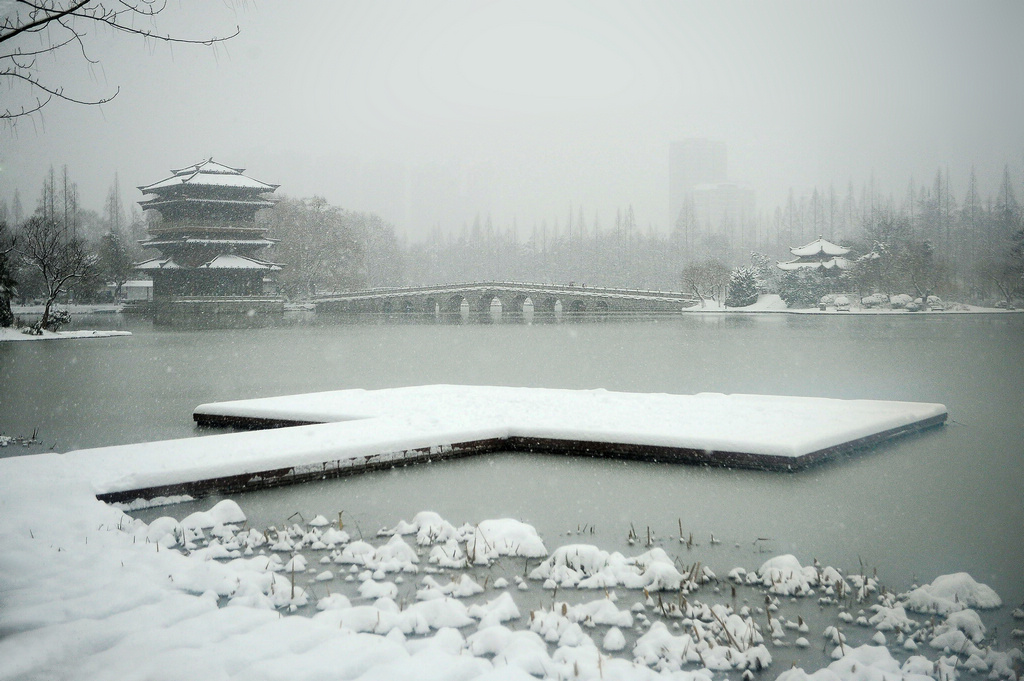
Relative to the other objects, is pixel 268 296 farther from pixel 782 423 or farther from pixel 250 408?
pixel 782 423

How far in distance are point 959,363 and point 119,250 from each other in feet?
194

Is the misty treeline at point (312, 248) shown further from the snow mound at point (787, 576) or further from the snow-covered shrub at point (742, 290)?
the snow mound at point (787, 576)

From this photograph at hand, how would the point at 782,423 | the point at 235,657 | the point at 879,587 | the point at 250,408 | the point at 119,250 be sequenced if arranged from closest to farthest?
the point at 235,657 < the point at 879,587 < the point at 782,423 < the point at 250,408 < the point at 119,250

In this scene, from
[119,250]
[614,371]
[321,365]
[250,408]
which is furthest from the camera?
[119,250]

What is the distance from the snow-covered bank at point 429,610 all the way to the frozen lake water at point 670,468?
0.64 m

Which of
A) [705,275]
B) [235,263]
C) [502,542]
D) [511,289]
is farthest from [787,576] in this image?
[705,275]

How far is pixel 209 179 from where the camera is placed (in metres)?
48.6

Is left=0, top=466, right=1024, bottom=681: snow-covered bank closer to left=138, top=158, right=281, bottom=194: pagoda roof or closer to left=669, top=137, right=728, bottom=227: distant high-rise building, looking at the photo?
left=138, top=158, right=281, bottom=194: pagoda roof

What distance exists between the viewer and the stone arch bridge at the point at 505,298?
5694 cm

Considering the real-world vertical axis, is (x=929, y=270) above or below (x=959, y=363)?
above

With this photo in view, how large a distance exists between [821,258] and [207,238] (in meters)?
43.6

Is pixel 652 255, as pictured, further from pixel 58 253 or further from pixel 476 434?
pixel 476 434

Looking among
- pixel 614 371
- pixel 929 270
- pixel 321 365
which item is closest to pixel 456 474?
pixel 614 371

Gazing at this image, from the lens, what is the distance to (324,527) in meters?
5.46
